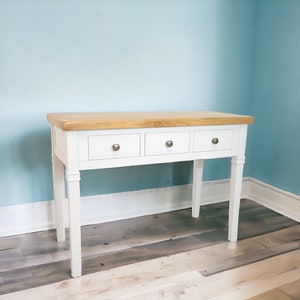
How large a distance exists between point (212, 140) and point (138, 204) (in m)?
0.79

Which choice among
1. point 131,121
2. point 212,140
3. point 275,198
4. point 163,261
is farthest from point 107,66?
point 275,198

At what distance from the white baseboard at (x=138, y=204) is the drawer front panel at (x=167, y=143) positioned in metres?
0.68

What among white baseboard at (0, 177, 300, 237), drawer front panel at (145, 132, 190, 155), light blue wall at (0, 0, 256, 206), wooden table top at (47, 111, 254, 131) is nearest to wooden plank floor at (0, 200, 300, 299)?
white baseboard at (0, 177, 300, 237)

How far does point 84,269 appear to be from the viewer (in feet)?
5.32

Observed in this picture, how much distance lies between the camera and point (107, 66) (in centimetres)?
201

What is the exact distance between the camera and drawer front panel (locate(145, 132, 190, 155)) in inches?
63.2

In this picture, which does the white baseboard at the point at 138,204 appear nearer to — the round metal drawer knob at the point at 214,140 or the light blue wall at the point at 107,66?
the light blue wall at the point at 107,66

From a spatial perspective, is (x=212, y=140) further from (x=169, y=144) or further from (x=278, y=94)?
(x=278, y=94)

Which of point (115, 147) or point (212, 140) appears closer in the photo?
point (115, 147)

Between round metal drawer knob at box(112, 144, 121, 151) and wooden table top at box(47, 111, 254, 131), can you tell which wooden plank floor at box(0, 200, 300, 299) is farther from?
wooden table top at box(47, 111, 254, 131)

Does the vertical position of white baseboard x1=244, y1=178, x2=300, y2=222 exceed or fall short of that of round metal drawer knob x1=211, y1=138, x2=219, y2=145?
it falls short

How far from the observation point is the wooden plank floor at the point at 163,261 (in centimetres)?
147

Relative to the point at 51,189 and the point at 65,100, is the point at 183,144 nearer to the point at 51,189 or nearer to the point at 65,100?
the point at 65,100

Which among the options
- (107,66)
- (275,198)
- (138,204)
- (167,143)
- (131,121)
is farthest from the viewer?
(275,198)
